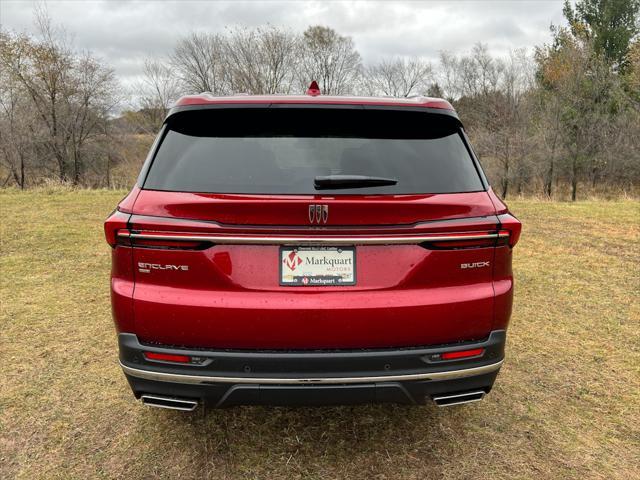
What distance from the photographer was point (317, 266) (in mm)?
1928

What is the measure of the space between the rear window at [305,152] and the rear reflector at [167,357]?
0.73 metres

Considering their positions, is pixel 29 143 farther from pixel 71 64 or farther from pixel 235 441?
pixel 235 441

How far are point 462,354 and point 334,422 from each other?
1.06m

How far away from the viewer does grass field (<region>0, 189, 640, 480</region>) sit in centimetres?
236

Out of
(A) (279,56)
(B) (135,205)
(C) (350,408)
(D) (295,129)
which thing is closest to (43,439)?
(B) (135,205)

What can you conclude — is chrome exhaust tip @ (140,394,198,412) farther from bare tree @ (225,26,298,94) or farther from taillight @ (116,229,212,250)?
bare tree @ (225,26,298,94)

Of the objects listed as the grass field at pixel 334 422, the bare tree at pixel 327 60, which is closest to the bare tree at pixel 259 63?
the bare tree at pixel 327 60

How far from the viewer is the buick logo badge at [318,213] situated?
1897 mm

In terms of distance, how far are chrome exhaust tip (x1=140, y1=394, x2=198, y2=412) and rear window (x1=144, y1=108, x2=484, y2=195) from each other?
954 mm

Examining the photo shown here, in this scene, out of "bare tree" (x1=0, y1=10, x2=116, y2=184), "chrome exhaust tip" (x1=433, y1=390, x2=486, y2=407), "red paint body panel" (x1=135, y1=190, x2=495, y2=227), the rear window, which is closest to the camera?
"red paint body panel" (x1=135, y1=190, x2=495, y2=227)

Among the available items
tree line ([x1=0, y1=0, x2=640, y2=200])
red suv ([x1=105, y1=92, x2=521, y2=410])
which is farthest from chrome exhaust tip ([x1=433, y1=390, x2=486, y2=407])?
tree line ([x1=0, y1=0, x2=640, y2=200])

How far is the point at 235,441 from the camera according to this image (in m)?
2.56

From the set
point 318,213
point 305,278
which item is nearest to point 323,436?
point 305,278

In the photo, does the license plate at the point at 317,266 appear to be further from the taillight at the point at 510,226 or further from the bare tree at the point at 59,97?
the bare tree at the point at 59,97
